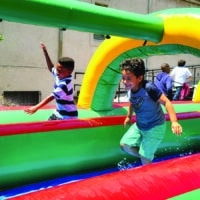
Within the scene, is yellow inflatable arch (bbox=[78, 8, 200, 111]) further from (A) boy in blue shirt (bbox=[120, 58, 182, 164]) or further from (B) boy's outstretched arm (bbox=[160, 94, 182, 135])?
(B) boy's outstretched arm (bbox=[160, 94, 182, 135])

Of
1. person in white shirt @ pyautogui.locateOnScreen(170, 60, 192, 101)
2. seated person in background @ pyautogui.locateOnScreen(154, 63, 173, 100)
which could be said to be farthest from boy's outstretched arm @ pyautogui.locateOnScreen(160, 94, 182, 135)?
person in white shirt @ pyautogui.locateOnScreen(170, 60, 192, 101)

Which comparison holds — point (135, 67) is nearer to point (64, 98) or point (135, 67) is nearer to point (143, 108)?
point (143, 108)

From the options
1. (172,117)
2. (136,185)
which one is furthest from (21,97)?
(136,185)

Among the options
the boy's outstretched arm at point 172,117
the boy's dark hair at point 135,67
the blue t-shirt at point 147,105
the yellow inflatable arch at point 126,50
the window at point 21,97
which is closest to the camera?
the boy's outstretched arm at point 172,117

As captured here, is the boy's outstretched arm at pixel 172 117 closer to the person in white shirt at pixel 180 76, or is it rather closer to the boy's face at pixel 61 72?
the boy's face at pixel 61 72

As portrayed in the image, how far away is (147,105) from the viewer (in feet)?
9.87

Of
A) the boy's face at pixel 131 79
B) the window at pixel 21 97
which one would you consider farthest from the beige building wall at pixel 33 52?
the boy's face at pixel 131 79

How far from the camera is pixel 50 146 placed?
319cm

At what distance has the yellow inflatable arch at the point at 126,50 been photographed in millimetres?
3295

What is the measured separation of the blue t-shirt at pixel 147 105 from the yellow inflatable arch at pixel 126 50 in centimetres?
60

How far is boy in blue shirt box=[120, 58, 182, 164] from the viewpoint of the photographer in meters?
2.90

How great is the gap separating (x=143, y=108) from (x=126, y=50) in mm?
938

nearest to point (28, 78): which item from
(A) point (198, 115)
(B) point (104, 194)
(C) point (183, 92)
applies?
(C) point (183, 92)

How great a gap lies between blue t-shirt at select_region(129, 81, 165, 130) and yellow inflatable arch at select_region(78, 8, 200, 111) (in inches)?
23.4
